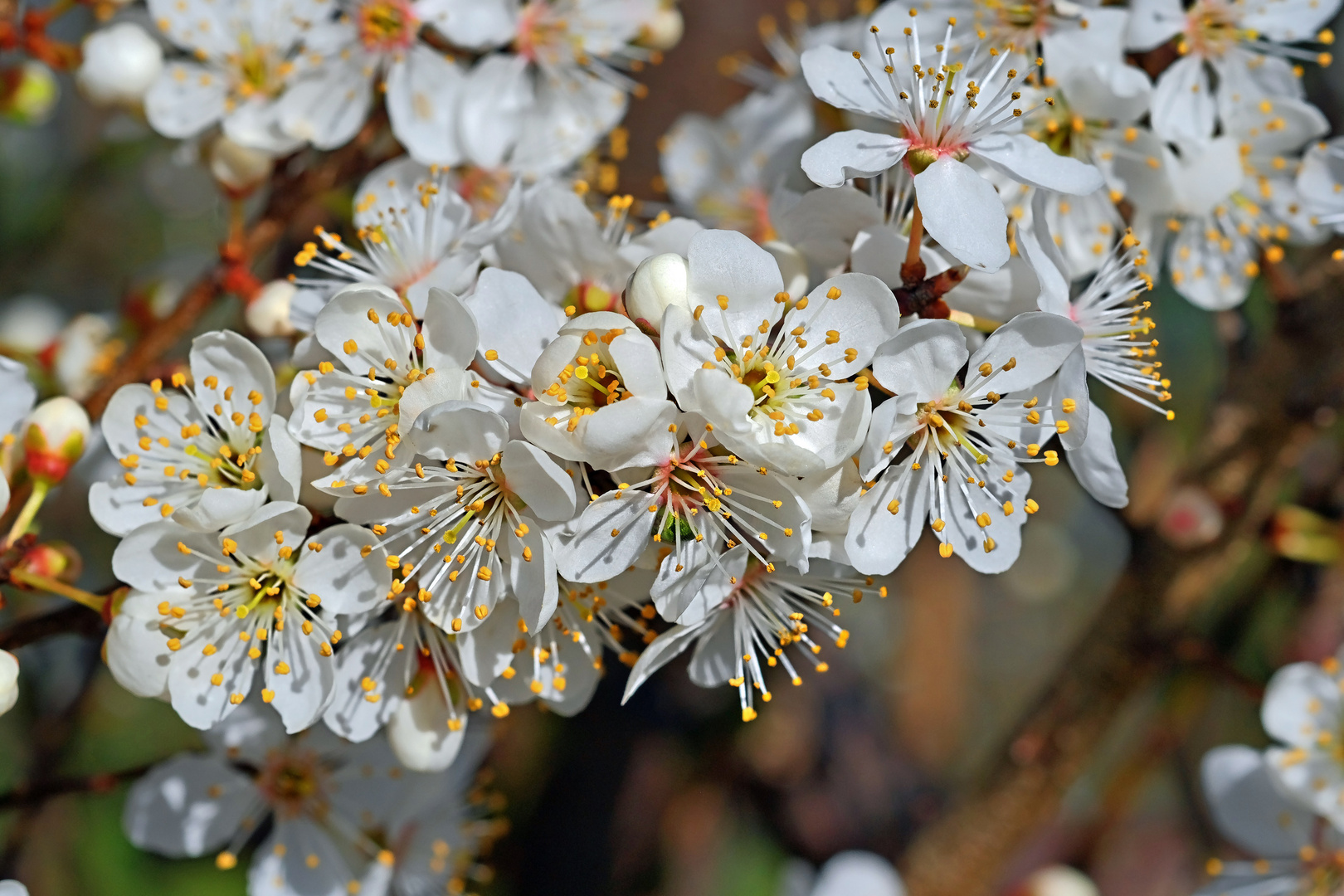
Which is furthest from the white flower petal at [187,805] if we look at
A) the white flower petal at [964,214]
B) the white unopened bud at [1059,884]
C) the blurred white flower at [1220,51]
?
the blurred white flower at [1220,51]

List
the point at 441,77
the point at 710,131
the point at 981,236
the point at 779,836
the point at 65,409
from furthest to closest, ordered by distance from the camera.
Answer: the point at 779,836
the point at 710,131
the point at 441,77
the point at 65,409
the point at 981,236

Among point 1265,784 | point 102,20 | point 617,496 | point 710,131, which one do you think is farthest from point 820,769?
point 102,20

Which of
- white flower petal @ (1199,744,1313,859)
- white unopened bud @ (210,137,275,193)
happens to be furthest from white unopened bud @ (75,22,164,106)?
white flower petal @ (1199,744,1313,859)

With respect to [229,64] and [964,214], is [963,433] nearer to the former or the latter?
[964,214]

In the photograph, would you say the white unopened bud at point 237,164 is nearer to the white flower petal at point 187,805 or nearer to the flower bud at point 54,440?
the flower bud at point 54,440

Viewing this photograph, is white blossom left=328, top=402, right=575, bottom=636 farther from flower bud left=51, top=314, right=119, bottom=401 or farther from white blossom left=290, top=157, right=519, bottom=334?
flower bud left=51, top=314, right=119, bottom=401

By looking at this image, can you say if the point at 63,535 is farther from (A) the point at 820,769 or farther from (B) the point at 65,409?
(A) the point at 820,769
